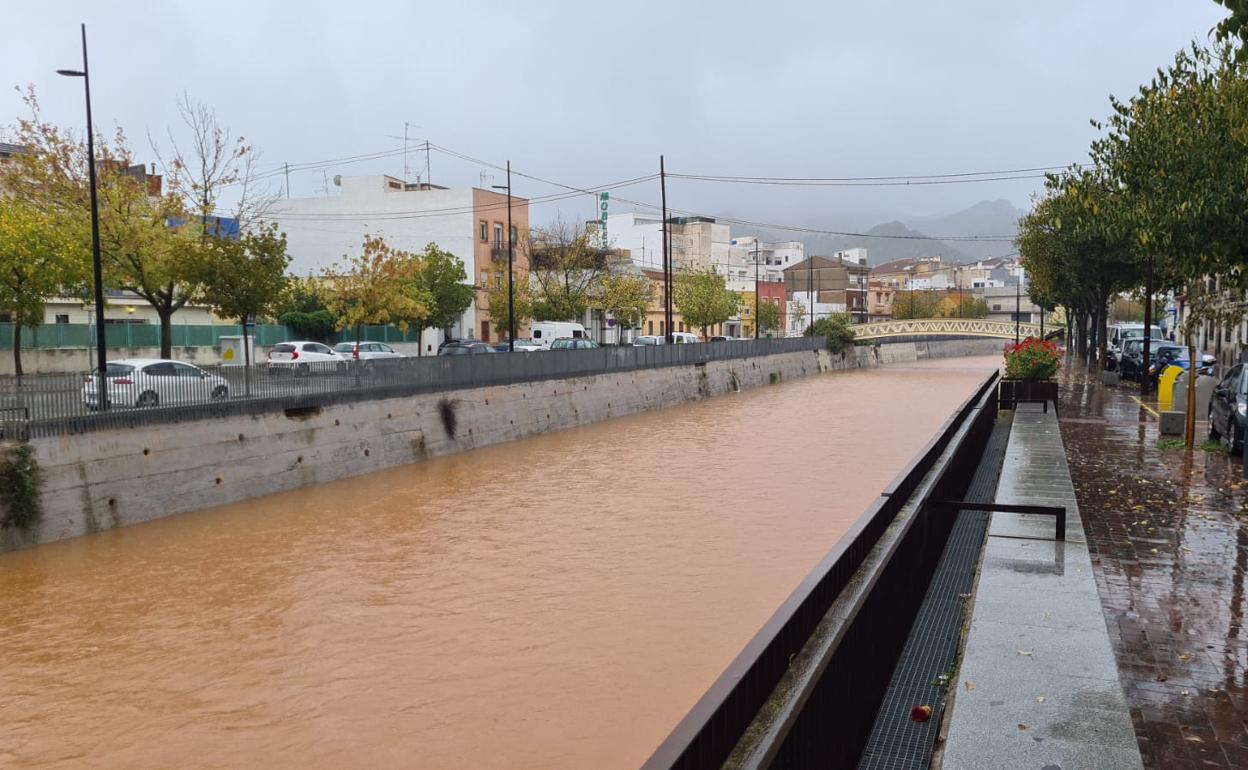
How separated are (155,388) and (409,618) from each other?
782 centimetres

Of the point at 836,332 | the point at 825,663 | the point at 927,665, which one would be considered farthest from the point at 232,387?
the point at 836,332

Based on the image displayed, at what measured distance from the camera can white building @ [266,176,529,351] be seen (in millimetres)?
57594

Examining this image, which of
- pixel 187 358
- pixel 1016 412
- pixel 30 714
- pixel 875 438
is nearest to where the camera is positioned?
pixel 30 714

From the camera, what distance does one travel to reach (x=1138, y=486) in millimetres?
12633

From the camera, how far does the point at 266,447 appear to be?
59.5 feet

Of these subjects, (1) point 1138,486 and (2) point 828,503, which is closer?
(1) point 1138,486

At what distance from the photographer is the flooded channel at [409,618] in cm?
791

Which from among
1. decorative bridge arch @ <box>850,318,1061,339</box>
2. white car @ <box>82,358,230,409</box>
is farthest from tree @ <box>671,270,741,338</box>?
white car @ <box>82,358,230,409</box>

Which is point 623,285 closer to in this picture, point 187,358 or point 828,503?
point 187,358

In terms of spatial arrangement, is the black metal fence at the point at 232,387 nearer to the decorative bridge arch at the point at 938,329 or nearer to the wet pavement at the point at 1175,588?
the wet pavement at the point at 1175,588

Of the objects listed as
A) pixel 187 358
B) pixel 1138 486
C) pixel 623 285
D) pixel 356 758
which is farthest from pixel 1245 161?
pixel 623 285

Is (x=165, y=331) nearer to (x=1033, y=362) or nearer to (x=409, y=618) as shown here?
(x=409, y=618)

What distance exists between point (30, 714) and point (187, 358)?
1385 inches

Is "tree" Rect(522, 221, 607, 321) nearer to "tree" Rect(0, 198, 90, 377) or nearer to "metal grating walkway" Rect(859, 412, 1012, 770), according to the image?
"tree" Rect(0, 198, 90, 377)
